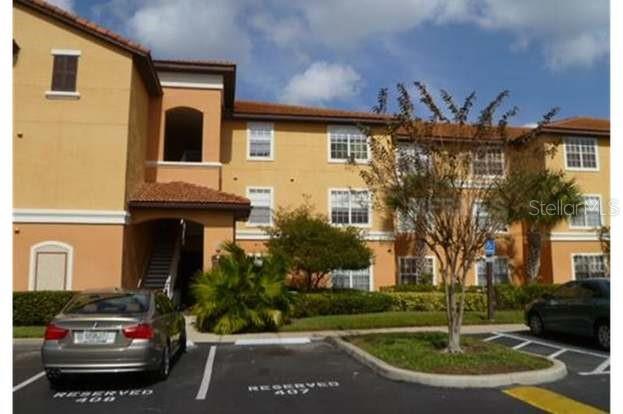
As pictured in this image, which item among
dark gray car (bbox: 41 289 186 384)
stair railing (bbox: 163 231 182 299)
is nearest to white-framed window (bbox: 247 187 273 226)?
stair railing (bbox: 163 231 182 299)

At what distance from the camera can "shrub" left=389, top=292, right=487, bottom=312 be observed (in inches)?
820

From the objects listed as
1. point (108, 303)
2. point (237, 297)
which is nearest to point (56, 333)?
point (108, 303)

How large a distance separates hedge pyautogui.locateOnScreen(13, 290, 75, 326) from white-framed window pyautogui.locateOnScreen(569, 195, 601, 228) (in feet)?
77.5

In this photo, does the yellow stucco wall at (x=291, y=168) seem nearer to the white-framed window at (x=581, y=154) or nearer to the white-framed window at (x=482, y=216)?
the white-framed window at (x=581, y=154)

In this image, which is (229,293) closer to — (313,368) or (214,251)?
(214,251)

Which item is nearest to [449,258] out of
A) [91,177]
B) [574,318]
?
[574,318]

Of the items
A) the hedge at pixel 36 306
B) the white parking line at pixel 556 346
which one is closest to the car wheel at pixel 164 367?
the hedge at pixel 36 306

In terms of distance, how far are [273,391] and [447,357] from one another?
3.37 meters

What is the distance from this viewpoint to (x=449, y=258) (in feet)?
35.6

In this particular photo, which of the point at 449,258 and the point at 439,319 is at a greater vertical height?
the point at 449,258

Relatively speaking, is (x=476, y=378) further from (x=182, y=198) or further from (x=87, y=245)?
(x=87, y=245)

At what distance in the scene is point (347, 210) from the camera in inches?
1032

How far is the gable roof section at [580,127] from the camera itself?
2727 centimetres

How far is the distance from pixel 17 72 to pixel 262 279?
10.9m
